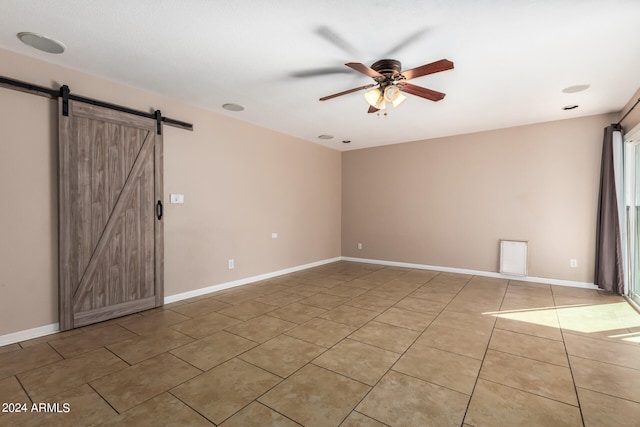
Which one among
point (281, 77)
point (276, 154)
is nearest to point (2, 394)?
point (281, 77)

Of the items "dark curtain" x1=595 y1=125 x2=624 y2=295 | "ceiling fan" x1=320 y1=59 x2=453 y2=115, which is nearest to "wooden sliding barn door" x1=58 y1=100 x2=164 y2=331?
"ceiling fan" x1=320 y1=59 x2=453 y2=115

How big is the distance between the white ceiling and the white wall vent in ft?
7.42

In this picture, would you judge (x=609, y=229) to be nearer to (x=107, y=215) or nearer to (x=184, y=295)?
(x=184, y=295)

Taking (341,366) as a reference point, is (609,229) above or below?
above

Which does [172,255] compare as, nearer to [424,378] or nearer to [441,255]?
[424,378]

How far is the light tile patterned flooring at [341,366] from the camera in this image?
1754 mm

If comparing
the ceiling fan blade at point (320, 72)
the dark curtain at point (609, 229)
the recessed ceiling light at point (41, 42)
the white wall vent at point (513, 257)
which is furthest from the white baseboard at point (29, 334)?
the dark curtain at point (609, 229)

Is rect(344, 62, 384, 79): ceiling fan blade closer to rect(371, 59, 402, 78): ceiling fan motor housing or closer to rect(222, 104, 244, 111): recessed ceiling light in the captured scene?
rect(371, 59, 402, 78): ceiling fan motor housing

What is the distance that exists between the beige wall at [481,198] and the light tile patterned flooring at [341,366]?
50.8 inches

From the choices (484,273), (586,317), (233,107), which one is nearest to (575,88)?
(586,317)

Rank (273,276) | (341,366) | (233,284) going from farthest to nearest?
→ (273,276)
(233,284)
(341,366)

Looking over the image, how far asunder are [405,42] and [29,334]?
4.28 m

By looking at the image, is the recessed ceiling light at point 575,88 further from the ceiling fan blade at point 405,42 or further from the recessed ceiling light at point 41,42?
the recessed ceiling light at point 41,42

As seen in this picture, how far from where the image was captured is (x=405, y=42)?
98.0 inches
